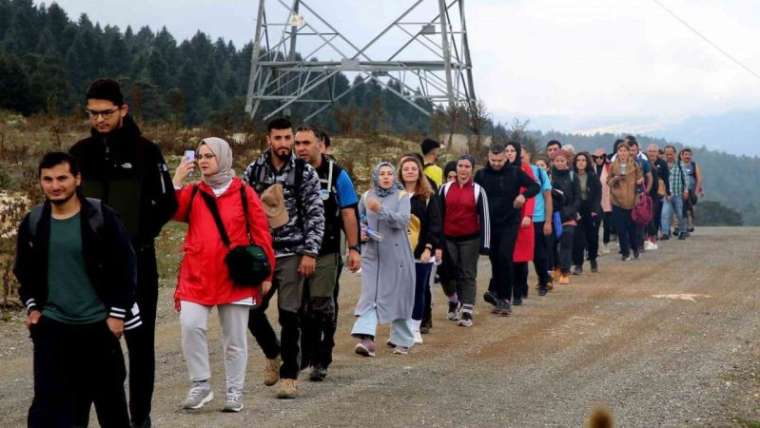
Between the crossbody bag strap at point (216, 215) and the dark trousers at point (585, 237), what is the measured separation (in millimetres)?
12388

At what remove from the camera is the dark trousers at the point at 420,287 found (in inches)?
523

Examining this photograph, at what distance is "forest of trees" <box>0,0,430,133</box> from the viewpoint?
41250 mm

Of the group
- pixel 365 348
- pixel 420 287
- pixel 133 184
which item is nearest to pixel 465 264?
pixel 420 287

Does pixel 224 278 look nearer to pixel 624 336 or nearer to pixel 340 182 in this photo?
pixel 340 182

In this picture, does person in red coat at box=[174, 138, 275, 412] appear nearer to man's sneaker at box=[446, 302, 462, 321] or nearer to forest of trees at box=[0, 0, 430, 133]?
man's sneaker at box=[446, 302, 462, 321]

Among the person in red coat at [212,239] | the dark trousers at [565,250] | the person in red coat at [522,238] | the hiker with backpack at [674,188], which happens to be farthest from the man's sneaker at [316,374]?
the hiker with backpack at [674,188]

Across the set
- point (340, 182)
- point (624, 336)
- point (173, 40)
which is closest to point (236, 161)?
point (624, 336)

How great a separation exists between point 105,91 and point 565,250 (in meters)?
12.3

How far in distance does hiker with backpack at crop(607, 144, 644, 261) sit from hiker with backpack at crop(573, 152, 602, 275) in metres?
1.66

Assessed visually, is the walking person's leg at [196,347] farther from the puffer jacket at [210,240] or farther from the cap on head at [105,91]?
the cap on head at [105,91]

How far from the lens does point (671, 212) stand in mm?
29094

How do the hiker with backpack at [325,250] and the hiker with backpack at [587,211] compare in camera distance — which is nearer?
the hiker with backpack at [325,250]

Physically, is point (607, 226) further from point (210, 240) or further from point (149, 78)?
Answer: point (149, 78)

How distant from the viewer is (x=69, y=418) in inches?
281
